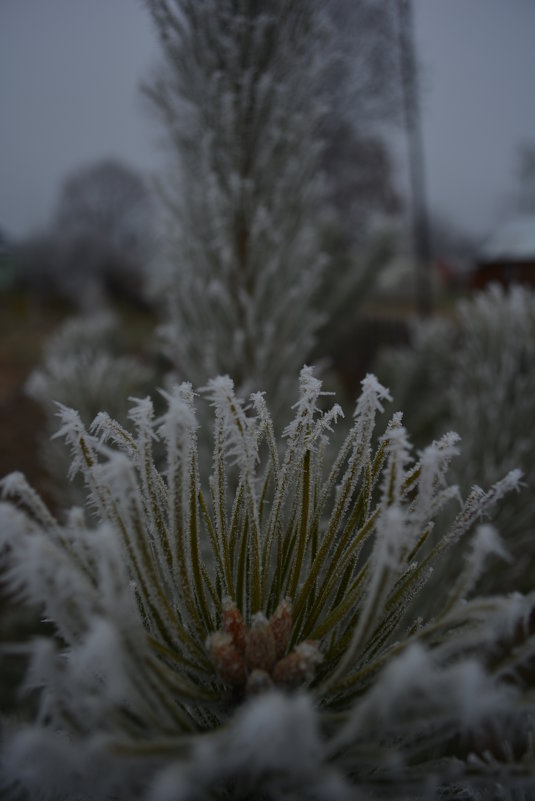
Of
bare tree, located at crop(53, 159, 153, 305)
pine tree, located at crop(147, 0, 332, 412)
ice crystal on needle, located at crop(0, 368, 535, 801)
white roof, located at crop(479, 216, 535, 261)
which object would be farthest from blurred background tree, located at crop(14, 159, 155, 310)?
ice crystal on needle, located at crop(0, 368, 535, 801)

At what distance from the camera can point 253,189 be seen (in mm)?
956

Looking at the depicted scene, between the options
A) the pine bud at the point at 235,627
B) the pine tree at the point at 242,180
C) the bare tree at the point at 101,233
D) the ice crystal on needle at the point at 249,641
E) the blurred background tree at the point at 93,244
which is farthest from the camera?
the bare tree at the point at 101,233

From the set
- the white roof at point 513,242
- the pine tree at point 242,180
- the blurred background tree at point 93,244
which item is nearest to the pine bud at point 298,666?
the pine tree at point 242,180

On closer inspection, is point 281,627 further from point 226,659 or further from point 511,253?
point 511,253

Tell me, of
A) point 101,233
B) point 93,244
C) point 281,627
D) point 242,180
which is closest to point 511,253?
point 242,180

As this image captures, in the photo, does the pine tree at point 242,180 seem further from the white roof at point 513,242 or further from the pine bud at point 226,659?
the white roof at point 513,242

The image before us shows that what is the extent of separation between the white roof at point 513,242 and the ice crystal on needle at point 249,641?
211cm

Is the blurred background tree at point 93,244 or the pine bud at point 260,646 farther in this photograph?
the blurred background tree at point 93,244

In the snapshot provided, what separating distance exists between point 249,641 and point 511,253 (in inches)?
87.5

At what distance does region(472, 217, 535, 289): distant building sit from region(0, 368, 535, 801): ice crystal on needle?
2125mm

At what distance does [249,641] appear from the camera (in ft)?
1.01

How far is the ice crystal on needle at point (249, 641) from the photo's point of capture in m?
0.21

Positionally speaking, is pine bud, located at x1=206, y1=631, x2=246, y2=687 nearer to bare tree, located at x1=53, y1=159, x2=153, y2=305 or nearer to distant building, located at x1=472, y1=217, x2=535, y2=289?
distant building, located at x1=472, y1=217, x2=535, y2=289

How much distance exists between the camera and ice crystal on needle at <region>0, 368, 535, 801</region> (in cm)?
21
